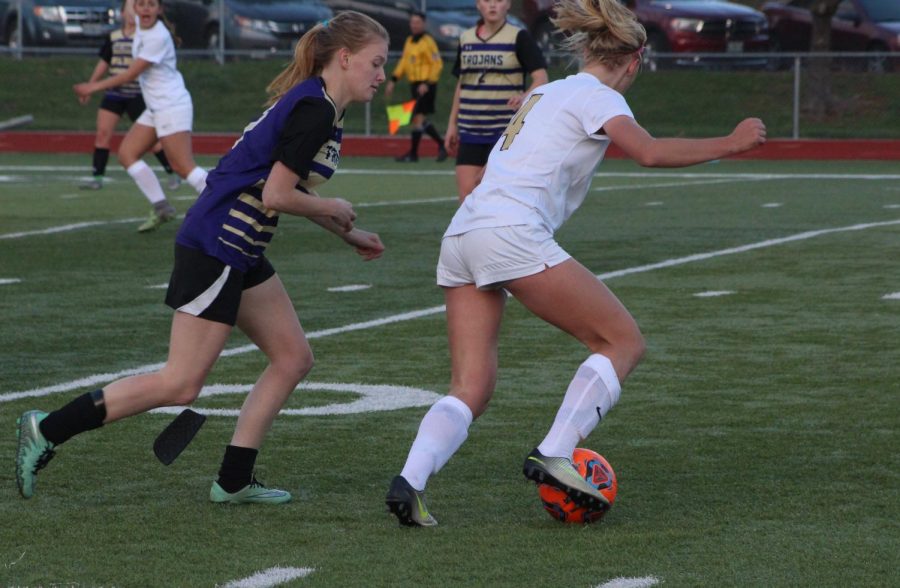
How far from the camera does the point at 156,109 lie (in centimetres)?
1491

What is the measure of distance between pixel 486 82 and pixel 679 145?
8396 millimetres

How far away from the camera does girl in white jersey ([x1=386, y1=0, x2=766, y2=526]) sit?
5.52m

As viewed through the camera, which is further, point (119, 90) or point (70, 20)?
point (70, 20)

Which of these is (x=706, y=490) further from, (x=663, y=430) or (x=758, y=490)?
(x=663, y=430)

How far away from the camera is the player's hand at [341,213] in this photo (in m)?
5.63

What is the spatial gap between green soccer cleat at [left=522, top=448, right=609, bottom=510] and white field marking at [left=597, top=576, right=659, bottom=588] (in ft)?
1.97

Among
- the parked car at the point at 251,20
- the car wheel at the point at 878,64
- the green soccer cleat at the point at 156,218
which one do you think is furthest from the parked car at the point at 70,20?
the green soccer cleat at the point at 156,218

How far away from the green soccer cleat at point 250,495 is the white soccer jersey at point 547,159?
40.3 inches

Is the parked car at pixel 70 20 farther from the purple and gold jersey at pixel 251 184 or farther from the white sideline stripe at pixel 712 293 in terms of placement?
the purple and gold jersey at pixel 251 184

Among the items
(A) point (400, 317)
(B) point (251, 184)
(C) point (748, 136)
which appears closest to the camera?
(C) point (748, 136)

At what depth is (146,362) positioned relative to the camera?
29.2 feet

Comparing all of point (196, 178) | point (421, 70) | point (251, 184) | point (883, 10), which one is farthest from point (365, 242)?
point (883, 10)

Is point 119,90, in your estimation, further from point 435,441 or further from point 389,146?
point 435,441

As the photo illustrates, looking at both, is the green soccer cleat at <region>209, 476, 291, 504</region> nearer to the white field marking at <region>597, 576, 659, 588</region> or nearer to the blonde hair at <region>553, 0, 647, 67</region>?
the white field marking at <region>597, 576, 659, 588</region>
